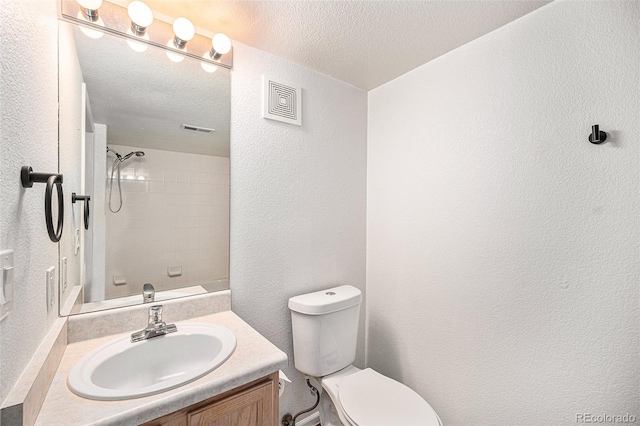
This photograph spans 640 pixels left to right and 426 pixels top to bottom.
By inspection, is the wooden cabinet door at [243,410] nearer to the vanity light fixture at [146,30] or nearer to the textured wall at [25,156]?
the textured wall at [25,156]

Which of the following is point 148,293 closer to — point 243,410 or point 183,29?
point 243,410

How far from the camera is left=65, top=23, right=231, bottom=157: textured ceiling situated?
47.9 inches

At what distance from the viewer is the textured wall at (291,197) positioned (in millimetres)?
1522

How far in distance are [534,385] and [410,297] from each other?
0.66 m

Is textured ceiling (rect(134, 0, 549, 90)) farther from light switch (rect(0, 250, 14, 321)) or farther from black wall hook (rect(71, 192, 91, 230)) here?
light switch (rect(0, 250, 14, 321))

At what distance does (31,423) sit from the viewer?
66cm

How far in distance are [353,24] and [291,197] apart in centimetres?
90

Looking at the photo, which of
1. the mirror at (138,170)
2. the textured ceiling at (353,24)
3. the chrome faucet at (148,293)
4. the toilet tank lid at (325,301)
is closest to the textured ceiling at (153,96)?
the mirror at (138,170)

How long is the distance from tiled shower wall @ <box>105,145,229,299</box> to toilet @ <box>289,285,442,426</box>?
1.59ft

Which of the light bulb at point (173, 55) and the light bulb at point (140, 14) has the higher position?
the light bulb at point (140, 14)

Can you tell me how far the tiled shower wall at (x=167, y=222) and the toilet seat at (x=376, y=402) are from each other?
0.79 meters

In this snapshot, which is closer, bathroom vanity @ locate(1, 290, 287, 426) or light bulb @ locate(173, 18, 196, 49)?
bathroom vanity @ locate(1, 290, 287, 426)

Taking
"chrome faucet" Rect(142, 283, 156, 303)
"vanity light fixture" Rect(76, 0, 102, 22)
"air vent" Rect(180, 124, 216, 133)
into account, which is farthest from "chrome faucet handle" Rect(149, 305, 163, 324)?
"vanity light fixture" Rect(76, 0, 102, 22)

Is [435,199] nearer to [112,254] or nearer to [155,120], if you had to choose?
[155,120]
